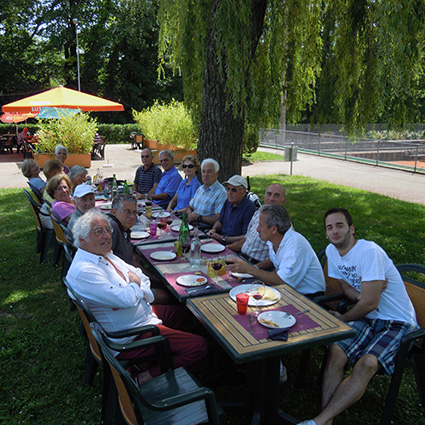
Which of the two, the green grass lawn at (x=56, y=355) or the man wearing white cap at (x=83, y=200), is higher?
the man wearing white cap at (x=83, y=200)

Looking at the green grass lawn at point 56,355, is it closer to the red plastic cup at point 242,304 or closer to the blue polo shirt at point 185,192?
the red plastic cup at point 242,304

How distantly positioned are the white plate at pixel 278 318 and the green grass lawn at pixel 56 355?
91 centimetres

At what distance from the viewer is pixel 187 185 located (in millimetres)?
6461

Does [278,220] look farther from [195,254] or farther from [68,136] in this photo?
[68,136]

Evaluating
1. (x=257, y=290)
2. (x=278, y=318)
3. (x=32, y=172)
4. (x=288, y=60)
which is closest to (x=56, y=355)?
(x=257, y=290)

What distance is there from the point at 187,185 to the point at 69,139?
10.1 meters

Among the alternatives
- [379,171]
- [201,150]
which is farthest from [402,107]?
[379,171]

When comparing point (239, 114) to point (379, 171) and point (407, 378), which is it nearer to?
point (407, 378)

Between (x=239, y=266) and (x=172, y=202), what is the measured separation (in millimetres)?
3606

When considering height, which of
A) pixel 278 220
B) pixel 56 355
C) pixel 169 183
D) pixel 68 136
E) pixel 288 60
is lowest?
pixel 56 355

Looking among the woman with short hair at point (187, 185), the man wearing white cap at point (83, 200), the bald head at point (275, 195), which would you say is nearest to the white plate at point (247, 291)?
the bald head at point (275, 195)

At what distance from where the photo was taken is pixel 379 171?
17.1 meters

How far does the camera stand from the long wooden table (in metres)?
2.30

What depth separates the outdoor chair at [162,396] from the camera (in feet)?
6.65
